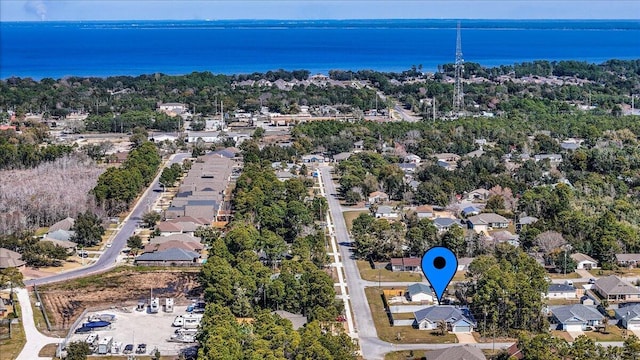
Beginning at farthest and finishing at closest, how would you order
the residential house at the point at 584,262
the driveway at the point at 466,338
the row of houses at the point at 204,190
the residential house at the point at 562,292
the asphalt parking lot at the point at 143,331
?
1. the row of houses at the point at 204,190
2. the residential house at the point at 584,262
3. the residential house at the point at 562,292
4. the driveway at the point at 466,338
5. the asphalt parking lot at the point at 143,331

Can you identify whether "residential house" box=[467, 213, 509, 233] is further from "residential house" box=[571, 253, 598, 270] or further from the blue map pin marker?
the blue map pin marker

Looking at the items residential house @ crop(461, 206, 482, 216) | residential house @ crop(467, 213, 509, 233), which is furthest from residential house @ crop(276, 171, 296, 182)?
residential house @ crop(467, 213, 509, 233)

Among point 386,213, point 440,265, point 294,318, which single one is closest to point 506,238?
point 386,213

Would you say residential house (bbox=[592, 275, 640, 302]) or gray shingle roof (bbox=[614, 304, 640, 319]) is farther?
residential house (bbox=[592, 275, 640, 302])

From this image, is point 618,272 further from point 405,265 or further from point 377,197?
point 377,197

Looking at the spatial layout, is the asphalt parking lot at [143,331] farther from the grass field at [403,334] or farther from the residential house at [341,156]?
the residential house at [341,156]

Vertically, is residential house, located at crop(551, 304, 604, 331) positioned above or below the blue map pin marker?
below

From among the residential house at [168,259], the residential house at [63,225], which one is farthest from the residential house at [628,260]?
the residential house at [63,225]
